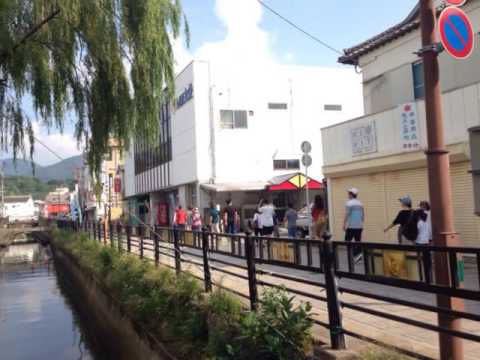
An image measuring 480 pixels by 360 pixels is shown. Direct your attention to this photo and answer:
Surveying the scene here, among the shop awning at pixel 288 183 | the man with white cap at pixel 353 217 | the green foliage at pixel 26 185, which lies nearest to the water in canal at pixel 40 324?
the green foliage at pixel 26 185

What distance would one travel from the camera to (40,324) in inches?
510

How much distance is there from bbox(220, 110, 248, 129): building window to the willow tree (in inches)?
761

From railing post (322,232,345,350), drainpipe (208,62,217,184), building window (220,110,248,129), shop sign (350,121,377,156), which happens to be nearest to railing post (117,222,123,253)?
shop sign (350,121,377,156)

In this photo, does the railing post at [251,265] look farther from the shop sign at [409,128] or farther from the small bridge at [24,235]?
the small bridge at [24,235]

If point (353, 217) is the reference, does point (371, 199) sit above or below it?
above

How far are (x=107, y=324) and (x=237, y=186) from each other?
16.0 metres

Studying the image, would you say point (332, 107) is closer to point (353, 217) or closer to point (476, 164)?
point (353, 217)

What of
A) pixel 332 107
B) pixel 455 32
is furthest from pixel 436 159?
pixel 332 107

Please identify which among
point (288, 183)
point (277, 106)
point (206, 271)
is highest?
point (277, 106)

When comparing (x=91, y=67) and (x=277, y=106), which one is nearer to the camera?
(x=91, y=67)

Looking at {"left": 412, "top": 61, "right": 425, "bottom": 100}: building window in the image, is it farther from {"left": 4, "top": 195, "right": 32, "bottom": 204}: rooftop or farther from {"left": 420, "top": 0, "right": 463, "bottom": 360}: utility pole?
{"left": 4, "top": 195, "right": 32, "bottom": 204}: rooftop

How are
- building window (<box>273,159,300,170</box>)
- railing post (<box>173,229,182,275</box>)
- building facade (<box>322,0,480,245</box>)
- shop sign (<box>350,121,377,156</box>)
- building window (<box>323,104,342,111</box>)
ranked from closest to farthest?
railing post (<box>173,229,182,275</box>) → building facade (<box>322,0,480,245</box>) → shop sign (<box>350,121,377,156</box>) → building window (<box>273,159,300,170</box>) → building window (<box>323,104,342,111</box>)

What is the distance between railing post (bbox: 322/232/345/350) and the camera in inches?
172

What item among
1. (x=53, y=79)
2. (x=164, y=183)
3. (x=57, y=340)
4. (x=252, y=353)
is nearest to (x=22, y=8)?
(x=53, y=79)
